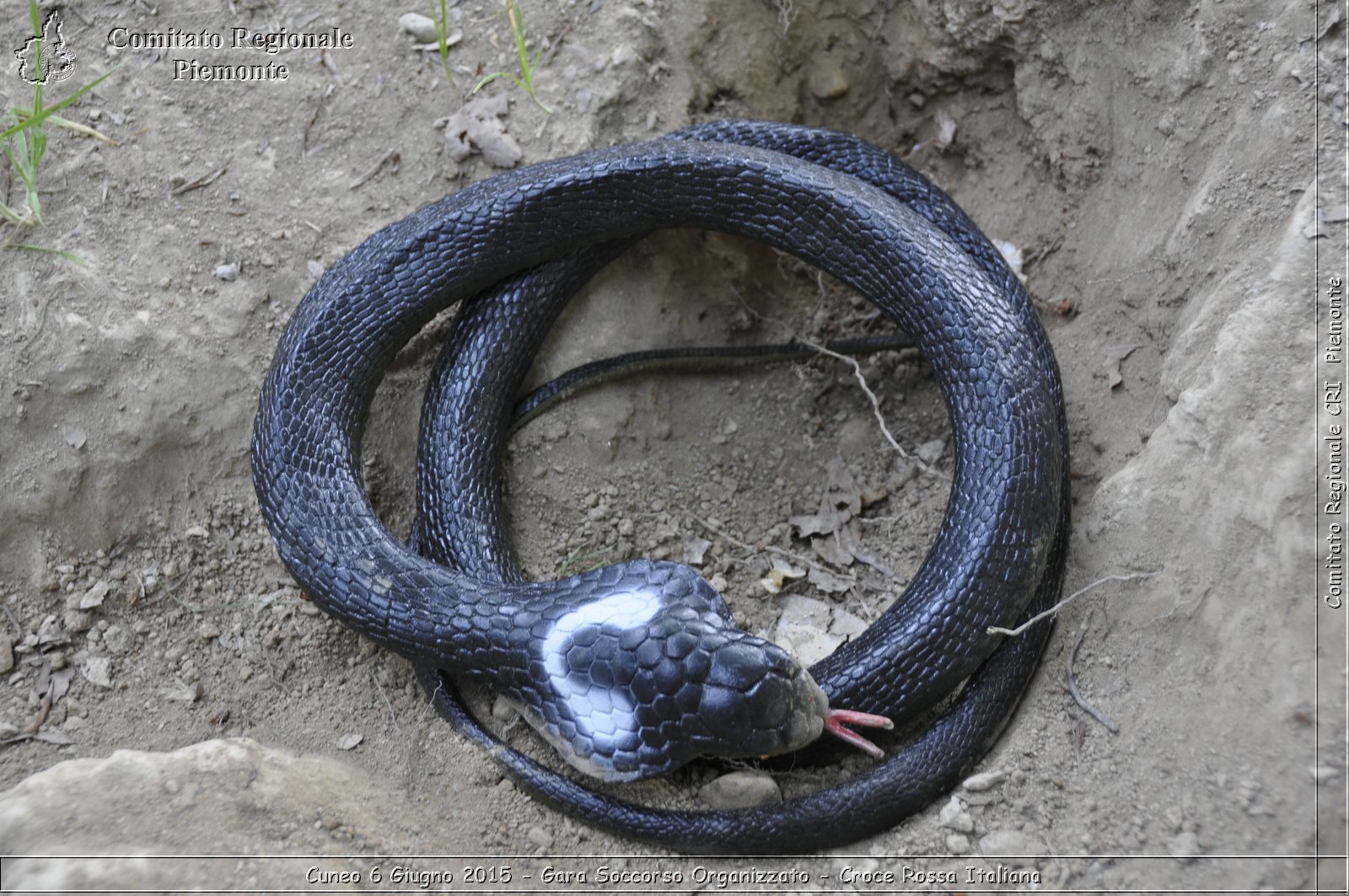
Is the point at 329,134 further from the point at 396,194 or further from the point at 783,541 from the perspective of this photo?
the point at 783,541

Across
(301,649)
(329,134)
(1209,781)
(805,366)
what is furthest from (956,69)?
(301,649)

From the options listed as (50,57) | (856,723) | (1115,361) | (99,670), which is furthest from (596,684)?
(50,57)

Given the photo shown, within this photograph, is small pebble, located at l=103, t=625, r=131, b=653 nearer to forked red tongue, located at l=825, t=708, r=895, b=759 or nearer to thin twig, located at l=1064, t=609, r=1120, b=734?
forked red tongue, located at l=825, t=708, r=895, b=759

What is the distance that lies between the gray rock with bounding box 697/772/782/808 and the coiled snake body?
0.29 ft

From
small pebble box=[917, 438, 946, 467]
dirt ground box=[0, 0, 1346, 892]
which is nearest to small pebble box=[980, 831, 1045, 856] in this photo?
dirt ground box=[0, 0, 1346, 892]

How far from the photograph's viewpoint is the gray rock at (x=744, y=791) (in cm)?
271

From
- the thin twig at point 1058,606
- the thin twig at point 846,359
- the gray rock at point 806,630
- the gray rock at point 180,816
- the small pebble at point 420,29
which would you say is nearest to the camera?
the gray rock at point 180,816

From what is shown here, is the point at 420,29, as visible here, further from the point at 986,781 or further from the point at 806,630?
the point at 986,781

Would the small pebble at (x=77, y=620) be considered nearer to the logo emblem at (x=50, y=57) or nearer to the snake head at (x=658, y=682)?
the snake head at (x=658, y=682)

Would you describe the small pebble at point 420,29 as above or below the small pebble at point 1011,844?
above

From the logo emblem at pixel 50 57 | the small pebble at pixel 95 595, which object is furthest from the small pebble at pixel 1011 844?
the logo emblem at pixel 50 57

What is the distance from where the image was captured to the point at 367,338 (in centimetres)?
326

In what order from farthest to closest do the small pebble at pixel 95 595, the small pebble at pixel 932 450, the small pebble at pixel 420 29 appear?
the small pebble at pixel 420 29
the small pebble at pixel 932 450
the small pebble at pixel 95 595

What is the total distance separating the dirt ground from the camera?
2.31 meters
